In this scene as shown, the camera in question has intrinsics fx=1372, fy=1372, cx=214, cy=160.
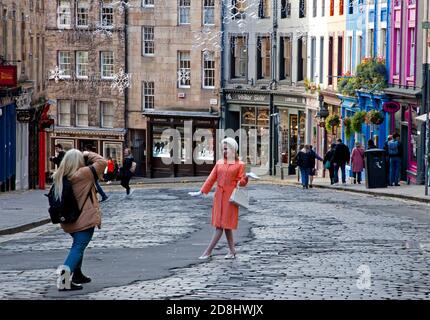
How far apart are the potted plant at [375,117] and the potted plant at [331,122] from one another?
5603 mm

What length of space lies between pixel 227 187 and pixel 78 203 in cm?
372

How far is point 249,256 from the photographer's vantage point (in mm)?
19094

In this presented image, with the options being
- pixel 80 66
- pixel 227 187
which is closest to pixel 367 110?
pixel 80 66

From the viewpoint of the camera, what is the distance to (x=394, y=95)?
4769 cm

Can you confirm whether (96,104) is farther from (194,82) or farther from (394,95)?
(394,95)

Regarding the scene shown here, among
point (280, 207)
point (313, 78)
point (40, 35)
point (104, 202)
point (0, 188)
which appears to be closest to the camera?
point (280, 207)

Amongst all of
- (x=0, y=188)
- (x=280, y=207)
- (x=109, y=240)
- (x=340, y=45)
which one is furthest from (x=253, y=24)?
(x=109, y=240)

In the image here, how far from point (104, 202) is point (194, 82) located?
30.8 metres

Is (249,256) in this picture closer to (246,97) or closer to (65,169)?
(65,169)
